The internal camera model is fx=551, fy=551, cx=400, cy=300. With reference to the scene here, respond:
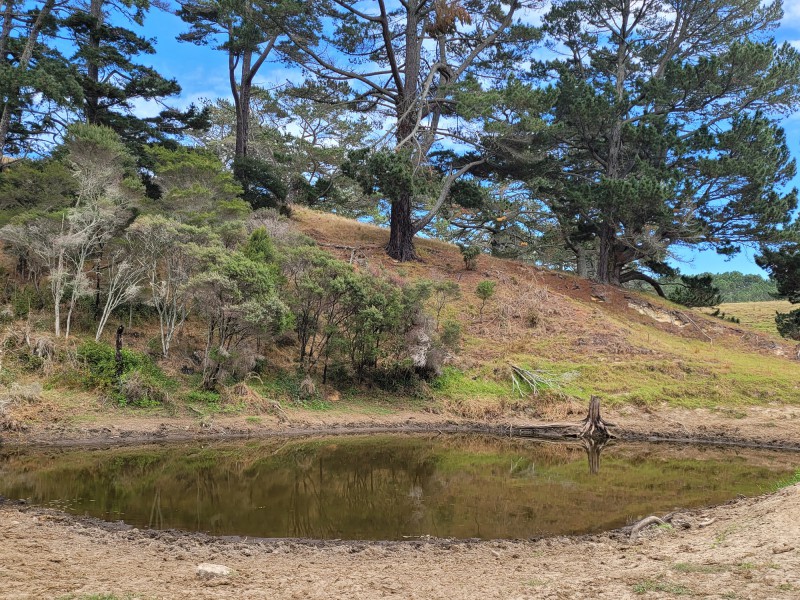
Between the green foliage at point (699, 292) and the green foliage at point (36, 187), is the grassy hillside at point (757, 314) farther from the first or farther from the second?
the green foliage at point (36, 187)

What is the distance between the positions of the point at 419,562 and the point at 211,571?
244 cm

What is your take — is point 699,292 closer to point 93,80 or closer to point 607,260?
point 607,260

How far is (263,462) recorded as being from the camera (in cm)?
1238

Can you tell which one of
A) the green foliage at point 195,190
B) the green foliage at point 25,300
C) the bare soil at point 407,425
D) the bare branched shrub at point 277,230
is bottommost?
the bare soil at point 407,425

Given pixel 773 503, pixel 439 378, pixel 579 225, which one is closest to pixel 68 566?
pixel 773 503

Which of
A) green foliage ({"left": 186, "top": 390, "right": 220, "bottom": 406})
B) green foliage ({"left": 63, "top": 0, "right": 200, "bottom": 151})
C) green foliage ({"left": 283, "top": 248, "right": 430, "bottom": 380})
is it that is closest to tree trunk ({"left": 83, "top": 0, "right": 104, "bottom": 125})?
green foliage ({"left": 63, "top": 0, "right": 200, "bottom": 151})

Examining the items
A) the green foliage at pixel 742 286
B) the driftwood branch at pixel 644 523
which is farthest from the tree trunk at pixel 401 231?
the green foliage at pixel 742 286

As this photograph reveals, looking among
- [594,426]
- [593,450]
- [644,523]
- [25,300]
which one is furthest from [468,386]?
[25,300]

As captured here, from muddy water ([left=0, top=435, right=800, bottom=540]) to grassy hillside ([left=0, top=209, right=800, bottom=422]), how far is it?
2.48 metres

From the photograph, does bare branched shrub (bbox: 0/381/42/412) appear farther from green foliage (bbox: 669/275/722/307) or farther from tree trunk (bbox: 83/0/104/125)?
green foliage (bbox: 669/275/722/307)

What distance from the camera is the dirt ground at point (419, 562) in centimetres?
517

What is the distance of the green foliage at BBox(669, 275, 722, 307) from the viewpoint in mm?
30703

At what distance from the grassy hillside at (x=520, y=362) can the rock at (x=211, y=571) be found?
9.52m

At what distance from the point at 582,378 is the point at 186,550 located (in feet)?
52.7
